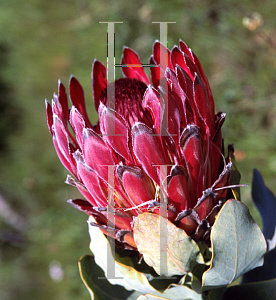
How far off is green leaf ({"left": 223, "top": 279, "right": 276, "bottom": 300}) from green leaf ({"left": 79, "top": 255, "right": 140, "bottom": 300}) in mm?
266

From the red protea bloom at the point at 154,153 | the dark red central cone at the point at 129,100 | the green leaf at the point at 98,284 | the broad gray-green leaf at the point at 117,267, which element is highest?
the dark red central cone at the point at 129,100

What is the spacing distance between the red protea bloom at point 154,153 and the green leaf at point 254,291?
0.22m

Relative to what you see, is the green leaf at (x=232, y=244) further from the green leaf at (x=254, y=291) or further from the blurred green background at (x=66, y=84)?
the blurred green background at (x=66, y=84)

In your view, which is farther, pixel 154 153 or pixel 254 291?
pixel 254 291

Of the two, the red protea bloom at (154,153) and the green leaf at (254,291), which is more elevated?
the red protea bloom at (154,153)

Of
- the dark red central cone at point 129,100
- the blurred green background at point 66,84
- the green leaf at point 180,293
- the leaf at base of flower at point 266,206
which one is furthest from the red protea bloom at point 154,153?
the blurred green background at point 66,84

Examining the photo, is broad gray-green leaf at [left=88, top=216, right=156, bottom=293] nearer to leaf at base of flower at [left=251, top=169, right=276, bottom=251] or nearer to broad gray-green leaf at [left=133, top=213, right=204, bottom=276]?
broad gray-green leaf at [left=133, top=213, right=204, bottom=276]

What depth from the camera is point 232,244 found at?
55 cm

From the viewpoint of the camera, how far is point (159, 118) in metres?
0.52

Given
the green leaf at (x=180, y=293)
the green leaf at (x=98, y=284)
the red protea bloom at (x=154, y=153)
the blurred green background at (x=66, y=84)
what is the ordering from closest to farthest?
the red protea bloom at (x=154, y=153) < the green leaf at (x=180, y=293) < the green leaf at (x=98, y=284) < the blurred green background at (x=66, y=84)

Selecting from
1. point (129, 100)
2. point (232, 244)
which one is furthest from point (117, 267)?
point (129, 100)

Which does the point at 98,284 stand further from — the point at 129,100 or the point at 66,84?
the point at 66,84

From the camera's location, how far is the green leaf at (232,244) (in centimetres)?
52

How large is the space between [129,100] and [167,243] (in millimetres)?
296
